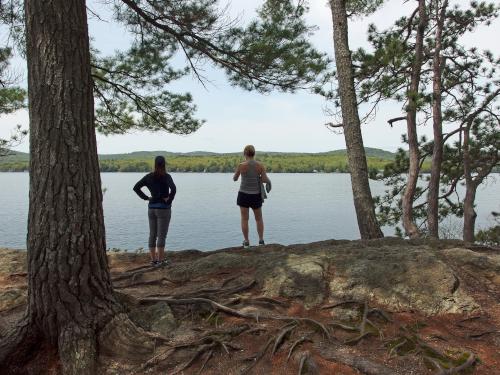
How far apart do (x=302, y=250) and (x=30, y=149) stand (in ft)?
12.9

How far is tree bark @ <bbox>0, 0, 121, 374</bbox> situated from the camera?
3727 mm

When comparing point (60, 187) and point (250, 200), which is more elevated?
point (60, 187)

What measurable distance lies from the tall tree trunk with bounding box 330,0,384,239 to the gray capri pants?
335 cm

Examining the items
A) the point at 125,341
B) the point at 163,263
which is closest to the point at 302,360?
the point at 125,341

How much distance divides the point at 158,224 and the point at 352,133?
12.4 ft

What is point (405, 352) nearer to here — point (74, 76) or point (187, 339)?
point (187, 339)

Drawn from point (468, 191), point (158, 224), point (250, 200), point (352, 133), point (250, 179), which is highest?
point (352, 133)

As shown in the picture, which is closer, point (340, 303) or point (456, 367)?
Result: point (456, 367)

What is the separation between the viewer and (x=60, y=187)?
12.2 feet

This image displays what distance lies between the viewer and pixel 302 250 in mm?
6203

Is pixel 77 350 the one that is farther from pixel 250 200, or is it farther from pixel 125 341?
pixel 250 200

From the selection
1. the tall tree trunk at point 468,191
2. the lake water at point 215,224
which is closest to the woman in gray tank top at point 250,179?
the tall tree trunk at point 468,191

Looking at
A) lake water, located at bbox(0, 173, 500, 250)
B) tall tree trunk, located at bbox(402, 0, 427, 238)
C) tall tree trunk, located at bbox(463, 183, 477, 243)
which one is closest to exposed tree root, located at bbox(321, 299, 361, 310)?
tall tree trunk, located at bbox(402, 0, 427, 238)

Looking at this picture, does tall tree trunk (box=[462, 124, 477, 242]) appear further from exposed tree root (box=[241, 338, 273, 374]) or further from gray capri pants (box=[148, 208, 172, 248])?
exposed tree root (box=[241, 338, 273, 374])
